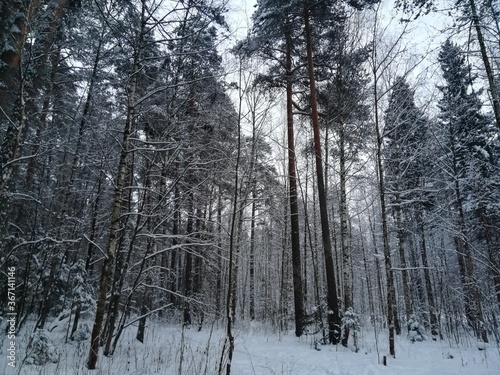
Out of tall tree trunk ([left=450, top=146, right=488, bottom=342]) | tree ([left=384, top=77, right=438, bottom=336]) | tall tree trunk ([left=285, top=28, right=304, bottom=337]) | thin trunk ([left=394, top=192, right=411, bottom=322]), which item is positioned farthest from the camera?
thin trunk ([left=394, top=192, right=411, bottom=322])

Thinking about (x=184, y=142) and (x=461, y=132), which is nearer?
(x=184, y=142)

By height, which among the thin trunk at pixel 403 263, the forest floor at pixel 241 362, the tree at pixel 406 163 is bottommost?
the forest floor at pixel 241 362

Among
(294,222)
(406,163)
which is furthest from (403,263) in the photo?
(294,222)

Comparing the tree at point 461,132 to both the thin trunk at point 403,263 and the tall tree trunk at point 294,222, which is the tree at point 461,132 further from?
the tall tree trunk at point 294,222

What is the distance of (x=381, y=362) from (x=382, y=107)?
740 centimetres

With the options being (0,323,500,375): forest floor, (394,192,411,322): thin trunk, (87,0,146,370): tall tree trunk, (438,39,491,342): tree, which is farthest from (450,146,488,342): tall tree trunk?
(87,0,146,370): tall tree trunk

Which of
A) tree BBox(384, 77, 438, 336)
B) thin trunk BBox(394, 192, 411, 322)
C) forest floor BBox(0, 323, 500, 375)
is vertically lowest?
forest floor BBox(0, 323, 500, 375)

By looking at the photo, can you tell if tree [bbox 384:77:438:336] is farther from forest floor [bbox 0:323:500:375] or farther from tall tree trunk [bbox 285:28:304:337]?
tall tree trunk [bbox 285:28:304:337]

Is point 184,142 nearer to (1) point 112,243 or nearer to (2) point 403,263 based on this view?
(1) point 112,243

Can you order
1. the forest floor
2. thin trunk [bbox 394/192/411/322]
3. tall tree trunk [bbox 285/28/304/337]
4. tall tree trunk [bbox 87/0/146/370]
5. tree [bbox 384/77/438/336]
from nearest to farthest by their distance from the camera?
tall tree trunk [bbox 87/0/146/370], the forest floor, tree [bbox 384/77/438/336], tall tree trunk [bbox 285/28/304/337], thin trunk [bbox 394/192/411/322]

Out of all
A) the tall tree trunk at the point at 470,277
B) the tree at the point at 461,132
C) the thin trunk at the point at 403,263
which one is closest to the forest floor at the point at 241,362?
the tall tree trunk at the point at 470,277

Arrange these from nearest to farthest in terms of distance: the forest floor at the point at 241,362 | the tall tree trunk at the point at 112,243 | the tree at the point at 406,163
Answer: the tall tree trunk at the point at 112,243, the forest floor at the point at 241,362, the tree at the point at 406,163

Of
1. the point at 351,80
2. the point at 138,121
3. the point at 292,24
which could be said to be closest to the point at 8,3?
the point at 138,121

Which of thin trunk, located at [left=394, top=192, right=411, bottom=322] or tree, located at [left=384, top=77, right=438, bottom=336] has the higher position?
tree, located at [left=384, top=77, right=438, bottom=336]
